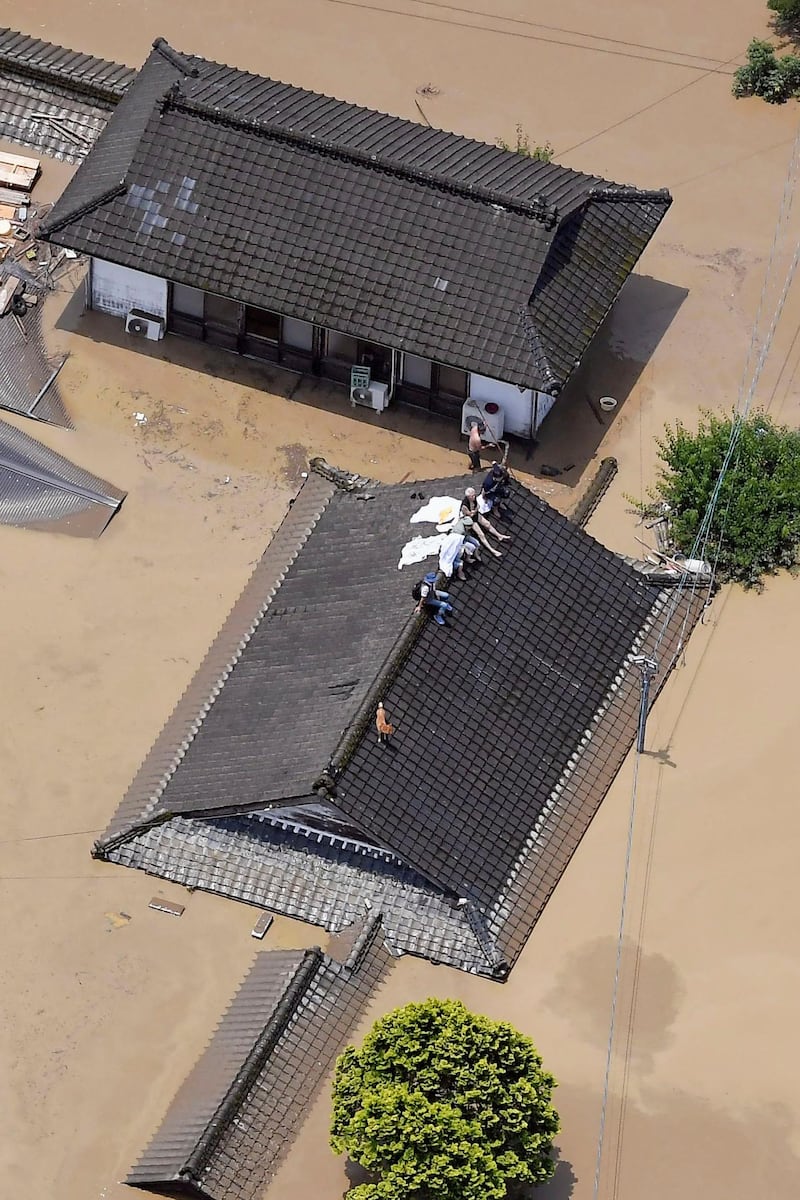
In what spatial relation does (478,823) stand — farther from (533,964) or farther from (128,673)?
(128,673)

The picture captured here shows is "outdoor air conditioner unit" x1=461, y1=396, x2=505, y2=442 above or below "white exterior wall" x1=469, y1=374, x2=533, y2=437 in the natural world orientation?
below

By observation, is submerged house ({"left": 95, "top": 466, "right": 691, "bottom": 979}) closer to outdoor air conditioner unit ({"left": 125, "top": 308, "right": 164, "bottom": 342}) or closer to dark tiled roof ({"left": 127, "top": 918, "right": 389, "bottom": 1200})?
dark tiled roof ({"left": 127, "top": 918, "right": 389, "bottom": 1200})

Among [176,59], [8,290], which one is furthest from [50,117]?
[8,290]

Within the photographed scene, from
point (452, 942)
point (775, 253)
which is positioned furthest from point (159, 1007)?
point (775, 253)

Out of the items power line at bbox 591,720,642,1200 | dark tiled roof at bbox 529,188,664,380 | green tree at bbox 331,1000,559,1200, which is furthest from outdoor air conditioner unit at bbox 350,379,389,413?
green tree at bbox 331,1000,559,1200

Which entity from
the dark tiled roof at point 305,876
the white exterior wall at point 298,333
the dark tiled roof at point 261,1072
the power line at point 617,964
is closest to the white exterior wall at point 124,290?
the white exterior wall at point 298,333

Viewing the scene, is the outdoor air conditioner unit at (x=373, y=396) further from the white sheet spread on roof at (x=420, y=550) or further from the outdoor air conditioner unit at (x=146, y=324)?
the white sheet spread on roof at (x=420, y=550)

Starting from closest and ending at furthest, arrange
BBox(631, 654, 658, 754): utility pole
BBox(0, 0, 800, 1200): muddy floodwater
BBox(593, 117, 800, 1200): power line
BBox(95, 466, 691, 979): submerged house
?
BBox(0, 0, 800, 1200): muddy floodwater < BBox(593, 117, 800, 1200): power line < BBox(95, 466, 691, 979): submerged house < BBox(631, 654, 658, 754): utility pole
